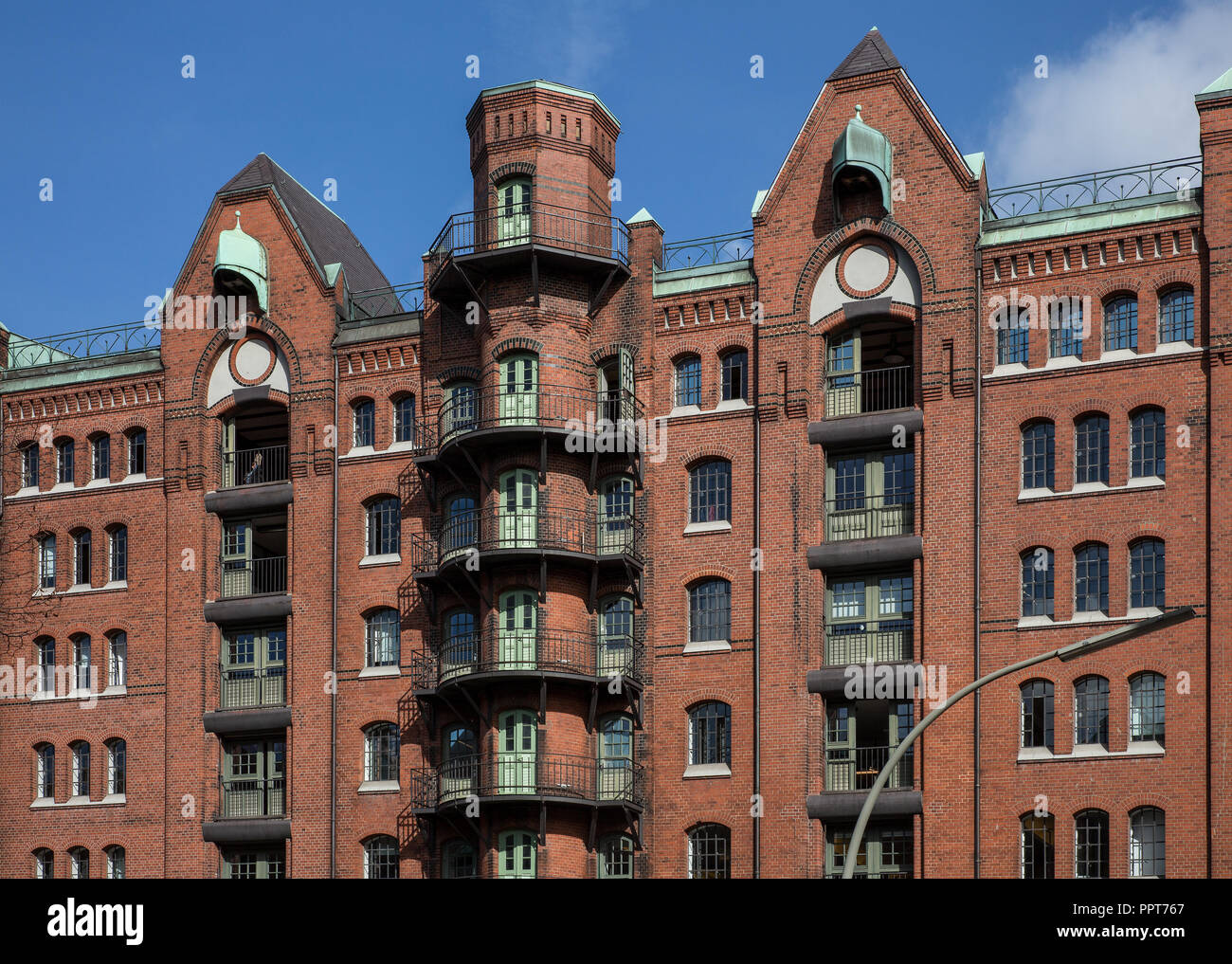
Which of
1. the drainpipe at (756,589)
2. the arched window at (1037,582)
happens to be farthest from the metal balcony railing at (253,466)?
the arched window at (1037,582)

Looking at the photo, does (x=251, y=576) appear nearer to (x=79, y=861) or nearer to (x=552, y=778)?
(x=79, y=861)

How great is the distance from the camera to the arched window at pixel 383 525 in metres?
47.0

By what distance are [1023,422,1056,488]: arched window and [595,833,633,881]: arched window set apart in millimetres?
12751

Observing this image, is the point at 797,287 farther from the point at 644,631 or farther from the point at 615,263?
the point at 644,631

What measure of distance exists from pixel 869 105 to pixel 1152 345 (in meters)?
9.45

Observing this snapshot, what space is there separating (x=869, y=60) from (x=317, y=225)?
18432mm

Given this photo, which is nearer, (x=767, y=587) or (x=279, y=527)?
(x=767, y=587)

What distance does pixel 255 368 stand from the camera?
49.6 metres

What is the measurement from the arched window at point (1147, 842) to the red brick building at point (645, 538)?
135 millimetres

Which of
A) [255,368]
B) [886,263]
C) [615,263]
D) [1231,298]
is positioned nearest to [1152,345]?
[1231,298]

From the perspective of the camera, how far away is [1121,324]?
40781mm

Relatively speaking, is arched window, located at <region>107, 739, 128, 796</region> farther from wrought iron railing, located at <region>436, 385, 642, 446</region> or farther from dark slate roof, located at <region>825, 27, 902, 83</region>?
dark slate roof, located at <region>825, 27, 902, 83</region>

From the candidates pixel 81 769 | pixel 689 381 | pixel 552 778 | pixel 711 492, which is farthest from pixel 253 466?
pixel 711 492

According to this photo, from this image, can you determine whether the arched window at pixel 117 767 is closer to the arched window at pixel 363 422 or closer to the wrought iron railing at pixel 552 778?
the wrought iron railing at pixel 552 778
